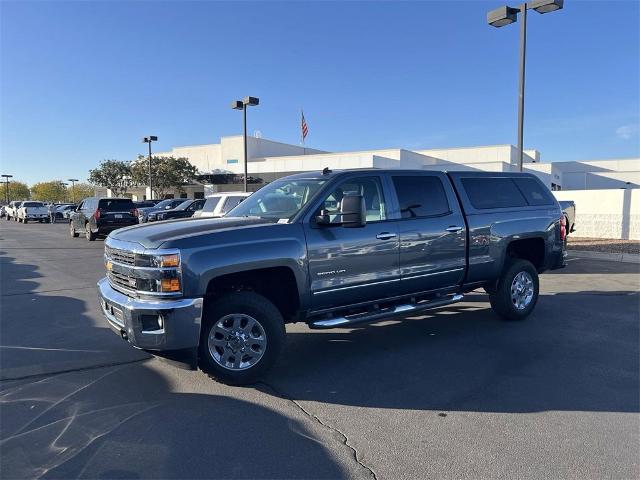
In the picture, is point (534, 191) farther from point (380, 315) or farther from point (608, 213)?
point (608, 213)

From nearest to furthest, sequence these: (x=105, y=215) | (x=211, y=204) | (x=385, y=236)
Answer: (x=385, y=236) < (x=211, y=204) < (x=105, y=215)

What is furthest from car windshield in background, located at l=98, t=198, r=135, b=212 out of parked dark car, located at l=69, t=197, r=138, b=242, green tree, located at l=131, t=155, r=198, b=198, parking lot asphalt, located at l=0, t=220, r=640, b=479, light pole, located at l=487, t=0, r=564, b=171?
green tree, located at l=131, t=155, r=198, b=198

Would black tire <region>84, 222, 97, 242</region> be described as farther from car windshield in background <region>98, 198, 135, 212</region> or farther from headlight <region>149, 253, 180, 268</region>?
headlight <region>149, 253, 180, 268</region>

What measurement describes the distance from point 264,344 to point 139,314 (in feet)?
3.78

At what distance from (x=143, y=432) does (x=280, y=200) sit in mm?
2808

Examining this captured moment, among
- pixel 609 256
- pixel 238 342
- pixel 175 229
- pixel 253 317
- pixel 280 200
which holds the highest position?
pixel 280 200

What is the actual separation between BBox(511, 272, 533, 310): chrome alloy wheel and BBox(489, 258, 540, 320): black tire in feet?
0.05

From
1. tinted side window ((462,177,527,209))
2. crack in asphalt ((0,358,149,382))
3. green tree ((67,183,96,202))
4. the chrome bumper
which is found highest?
green tree ((67,183,96,202))

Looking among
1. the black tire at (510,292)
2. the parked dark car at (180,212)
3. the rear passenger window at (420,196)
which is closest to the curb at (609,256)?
the black tire at (510,292)

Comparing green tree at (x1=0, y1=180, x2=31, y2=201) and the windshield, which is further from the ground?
green tree at (x1=0, y1=180, x2=31, y2=201)

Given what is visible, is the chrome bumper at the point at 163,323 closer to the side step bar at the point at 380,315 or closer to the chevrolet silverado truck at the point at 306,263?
the chevrolet silverado truck at the point at 306,263

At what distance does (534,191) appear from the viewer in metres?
7.39

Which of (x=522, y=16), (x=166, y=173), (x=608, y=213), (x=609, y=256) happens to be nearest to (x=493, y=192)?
Result: (x=609, y=256)

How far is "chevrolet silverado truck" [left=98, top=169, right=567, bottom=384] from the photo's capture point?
421cm
